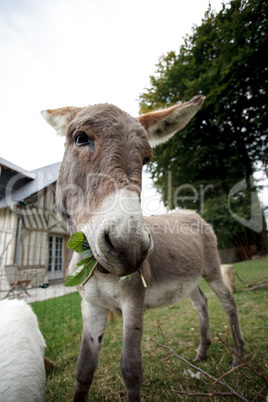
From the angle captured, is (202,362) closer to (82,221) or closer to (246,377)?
(246,377)

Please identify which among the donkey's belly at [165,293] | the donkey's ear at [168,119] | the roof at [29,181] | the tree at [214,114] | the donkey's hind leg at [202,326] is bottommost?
the donkey's hind leg at [202,326]

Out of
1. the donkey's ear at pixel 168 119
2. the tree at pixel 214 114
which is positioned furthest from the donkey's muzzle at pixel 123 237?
the tree at pixel 214 114

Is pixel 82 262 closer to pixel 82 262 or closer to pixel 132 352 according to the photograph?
pixel 82 262

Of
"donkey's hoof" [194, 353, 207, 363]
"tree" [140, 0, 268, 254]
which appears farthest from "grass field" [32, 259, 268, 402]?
"tree" [140, 0, 268, 254]

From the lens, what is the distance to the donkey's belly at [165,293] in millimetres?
2419

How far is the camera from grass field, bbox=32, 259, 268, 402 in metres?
2.22

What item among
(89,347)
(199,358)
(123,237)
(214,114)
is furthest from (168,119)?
(214,114)

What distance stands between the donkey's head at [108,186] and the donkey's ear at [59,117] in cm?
57

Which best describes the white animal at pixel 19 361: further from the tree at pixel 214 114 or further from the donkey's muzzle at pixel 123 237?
the tree at pixel 214 114

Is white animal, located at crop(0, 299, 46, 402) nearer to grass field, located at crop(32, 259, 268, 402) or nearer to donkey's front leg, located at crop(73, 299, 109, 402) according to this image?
donkey's front leg, located at crop(73, 299, 109, 402)

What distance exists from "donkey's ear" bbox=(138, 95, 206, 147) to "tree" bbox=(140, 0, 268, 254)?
9.58 meters

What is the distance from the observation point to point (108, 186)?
1326 mm

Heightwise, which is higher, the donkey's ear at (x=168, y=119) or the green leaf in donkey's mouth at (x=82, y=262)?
the donkey's ear at (x=168, y=119)

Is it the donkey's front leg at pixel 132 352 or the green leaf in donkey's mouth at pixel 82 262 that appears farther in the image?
the donkey's front leg at pixel 132 352
